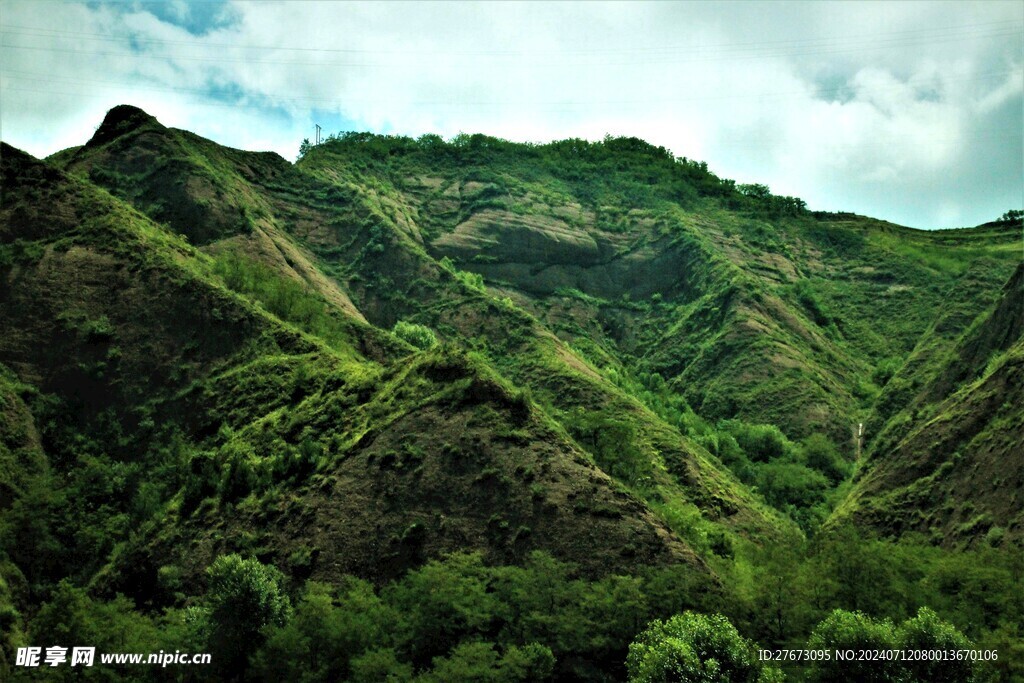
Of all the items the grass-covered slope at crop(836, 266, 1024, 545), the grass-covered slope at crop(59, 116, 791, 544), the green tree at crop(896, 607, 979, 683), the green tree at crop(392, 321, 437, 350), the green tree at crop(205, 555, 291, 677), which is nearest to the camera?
the green tree at crop(896, 607, 979, 683)

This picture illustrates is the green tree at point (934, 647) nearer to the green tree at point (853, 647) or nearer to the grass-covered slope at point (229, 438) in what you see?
the green tree at point (853, 647)

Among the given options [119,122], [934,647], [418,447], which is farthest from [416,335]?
[934,647]

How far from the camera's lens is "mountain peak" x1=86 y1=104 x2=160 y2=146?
13112cm

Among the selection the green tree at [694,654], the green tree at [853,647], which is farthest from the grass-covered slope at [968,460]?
the green tree at [694,654]

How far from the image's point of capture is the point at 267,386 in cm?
8038

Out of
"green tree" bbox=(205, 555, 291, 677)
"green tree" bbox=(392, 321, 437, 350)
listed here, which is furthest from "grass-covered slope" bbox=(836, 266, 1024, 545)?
"green tree" bbox=(392, 321, 437, 350)

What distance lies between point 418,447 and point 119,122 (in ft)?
275

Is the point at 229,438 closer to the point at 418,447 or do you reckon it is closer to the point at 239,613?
the point at 418,447

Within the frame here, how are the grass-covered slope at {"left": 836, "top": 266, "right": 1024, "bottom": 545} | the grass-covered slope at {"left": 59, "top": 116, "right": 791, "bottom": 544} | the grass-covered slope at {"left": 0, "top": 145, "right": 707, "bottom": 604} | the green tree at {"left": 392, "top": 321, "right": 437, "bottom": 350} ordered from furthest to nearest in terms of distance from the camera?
the green tree at {"left": 392, "top": 321, "right": 437, "bottom": 350}
the grass-covered slope at {"left": 59, "top": 116, "right": 791, "bottom": 544}
the grass-covered slope at {"left": 836, "top": 266, "right": 1024, "bottom": 545}
the grass-covered slope at {"left": 0, "top": 145, "right": 707, "bottom": 604}

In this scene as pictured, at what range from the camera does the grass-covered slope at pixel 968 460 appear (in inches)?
2707

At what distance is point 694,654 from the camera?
169 feet

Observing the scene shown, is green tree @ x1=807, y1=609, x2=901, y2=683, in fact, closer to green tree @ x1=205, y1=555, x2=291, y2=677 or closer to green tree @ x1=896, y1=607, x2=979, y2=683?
green tree @ x1=896, y1=607, x2=979, y2=683

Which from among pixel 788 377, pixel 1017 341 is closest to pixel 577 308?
pixel 788 377

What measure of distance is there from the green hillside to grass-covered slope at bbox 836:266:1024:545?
272mm
